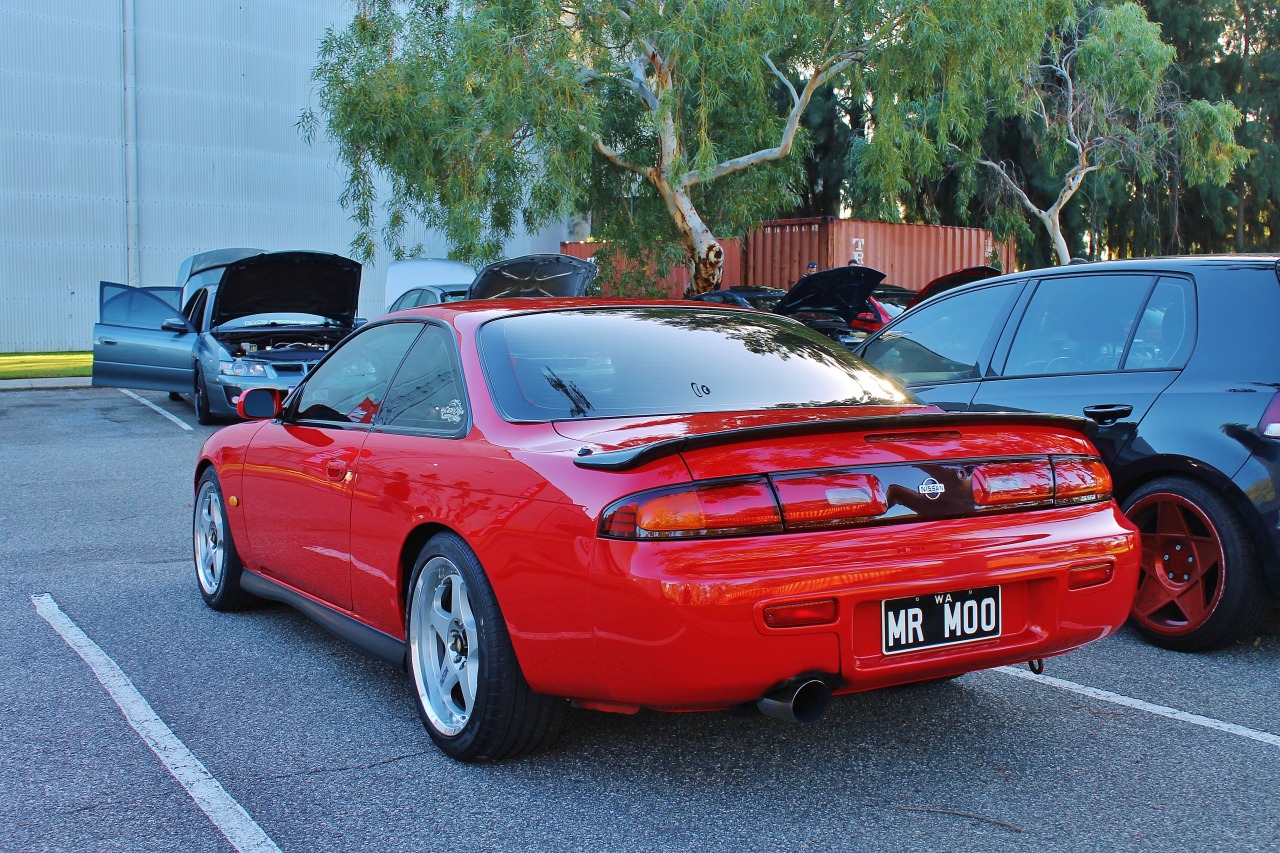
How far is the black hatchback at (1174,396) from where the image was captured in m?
4.71

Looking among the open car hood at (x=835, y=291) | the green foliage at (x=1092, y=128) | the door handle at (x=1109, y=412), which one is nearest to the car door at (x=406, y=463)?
the door handle at (x=1109, y=412)

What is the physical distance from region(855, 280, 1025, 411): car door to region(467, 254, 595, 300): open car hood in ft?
21.1

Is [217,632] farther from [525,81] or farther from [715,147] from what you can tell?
[715,147]

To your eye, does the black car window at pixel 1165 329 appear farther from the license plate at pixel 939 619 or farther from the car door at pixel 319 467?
the car door at pixel 319 467

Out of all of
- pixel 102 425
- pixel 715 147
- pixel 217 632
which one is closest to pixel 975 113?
pixel 715 147

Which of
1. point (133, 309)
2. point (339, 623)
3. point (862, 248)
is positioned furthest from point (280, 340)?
point (862, 248)

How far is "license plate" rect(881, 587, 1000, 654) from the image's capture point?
3250 mm

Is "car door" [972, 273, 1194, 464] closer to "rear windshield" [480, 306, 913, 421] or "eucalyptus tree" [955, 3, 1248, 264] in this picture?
"rear windshield" [480, 306, 913, 421]

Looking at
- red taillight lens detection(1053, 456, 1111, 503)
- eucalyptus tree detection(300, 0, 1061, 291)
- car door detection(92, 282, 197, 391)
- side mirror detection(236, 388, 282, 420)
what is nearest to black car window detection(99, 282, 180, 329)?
car door detection(92, 282, 197, 391)

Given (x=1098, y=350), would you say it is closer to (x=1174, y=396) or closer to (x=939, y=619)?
(x=1174, y=396)

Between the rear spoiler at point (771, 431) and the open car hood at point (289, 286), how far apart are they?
10.1m

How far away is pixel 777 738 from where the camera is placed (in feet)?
12.8

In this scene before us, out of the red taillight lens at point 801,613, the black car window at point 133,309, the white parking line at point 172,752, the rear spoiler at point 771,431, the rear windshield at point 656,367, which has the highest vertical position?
the black car window at point 133,309

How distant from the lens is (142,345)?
14.0 metres
